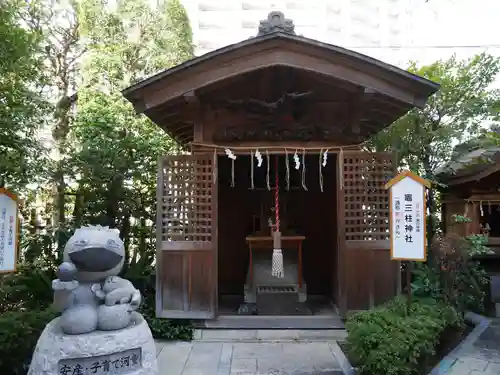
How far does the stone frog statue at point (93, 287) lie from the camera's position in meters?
4.21

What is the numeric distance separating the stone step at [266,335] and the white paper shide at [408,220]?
2264 millimetres

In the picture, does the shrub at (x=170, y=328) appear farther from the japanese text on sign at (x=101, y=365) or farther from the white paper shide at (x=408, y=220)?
the white paper shide at (x=408, y=220)

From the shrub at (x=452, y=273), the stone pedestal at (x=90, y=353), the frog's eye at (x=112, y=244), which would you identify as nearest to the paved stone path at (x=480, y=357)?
the shrub at (x=452, y=273)

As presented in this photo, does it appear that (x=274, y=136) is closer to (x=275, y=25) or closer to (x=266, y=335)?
(x=275, y=25)

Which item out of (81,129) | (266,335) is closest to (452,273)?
(266,335)

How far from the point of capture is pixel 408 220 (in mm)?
5457

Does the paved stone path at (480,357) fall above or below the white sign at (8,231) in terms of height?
below

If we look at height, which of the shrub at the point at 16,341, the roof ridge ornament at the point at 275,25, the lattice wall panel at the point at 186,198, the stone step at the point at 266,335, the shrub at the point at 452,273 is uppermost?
the roof ridge ornament at the point at 275,25

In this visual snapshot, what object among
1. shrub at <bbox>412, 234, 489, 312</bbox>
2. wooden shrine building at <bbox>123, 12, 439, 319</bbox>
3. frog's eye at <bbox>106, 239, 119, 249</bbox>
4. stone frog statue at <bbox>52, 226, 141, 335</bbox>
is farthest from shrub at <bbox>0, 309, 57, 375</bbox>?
shrub at <bbox>412, 234, 489, 312</bbox>

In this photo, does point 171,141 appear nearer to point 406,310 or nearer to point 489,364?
point 406,310

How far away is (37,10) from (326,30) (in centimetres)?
1506

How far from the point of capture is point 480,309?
8.43 meters

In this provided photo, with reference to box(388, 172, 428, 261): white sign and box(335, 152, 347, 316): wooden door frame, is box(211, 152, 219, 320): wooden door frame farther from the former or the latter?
box(388, 172, 428, 261): white sign

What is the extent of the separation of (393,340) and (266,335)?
2636 mm
